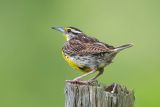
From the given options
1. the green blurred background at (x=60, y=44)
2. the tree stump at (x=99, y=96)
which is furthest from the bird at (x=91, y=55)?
the green blurred background at (x=60, y=44)

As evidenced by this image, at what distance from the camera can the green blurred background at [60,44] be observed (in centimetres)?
1537

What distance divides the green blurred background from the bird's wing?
398 centimetres

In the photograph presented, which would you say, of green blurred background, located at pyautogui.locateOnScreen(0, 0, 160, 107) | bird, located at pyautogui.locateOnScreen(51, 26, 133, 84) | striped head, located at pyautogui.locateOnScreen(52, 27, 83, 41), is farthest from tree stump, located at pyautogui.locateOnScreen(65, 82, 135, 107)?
green blurred background, located at pyautogui.locateOnScreen(0, 0, 160, 107)

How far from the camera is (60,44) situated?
1750 cm

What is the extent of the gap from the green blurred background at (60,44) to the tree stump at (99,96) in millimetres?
5874

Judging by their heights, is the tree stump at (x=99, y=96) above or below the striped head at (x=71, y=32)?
below

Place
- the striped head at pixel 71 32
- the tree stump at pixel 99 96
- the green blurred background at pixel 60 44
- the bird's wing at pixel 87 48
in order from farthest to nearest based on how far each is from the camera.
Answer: the green blurred background at pixel 60 44, the striped head at pixel 71 32, the bird's wing at pixel 87 48, the tree stump at pixel 99 96

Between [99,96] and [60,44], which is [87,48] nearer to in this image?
[99,96]

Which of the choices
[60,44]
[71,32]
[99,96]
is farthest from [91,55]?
[60,44]

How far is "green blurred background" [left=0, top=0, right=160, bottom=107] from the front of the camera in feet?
50.4

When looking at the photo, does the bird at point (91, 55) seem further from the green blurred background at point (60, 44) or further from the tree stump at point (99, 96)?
the green blurred background at point (60, 44)

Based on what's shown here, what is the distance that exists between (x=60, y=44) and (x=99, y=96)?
353 inches

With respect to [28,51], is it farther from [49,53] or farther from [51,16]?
[51,16]

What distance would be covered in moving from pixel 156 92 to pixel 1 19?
5.10 meters
